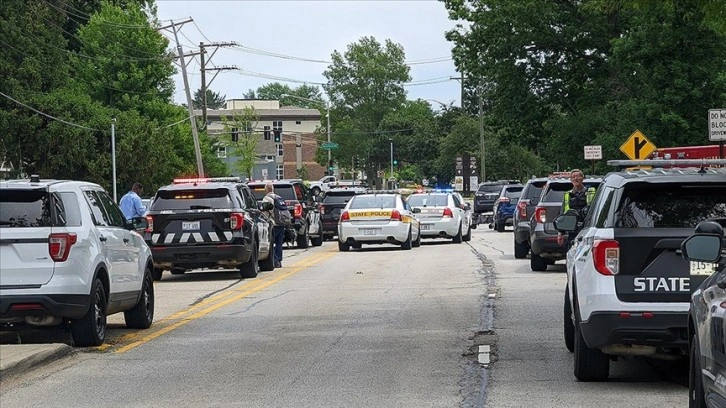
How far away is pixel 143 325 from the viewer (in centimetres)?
1570

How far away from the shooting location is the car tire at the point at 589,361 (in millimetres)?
10757

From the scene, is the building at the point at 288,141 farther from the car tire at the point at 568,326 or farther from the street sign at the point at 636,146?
the car tire at the point at 568,326

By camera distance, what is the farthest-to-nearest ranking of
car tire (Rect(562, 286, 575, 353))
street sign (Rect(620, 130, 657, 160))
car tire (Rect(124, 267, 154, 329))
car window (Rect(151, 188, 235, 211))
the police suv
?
street sign (Rect(620, 130, 657, 160)) → car window (Rect(151, 188, 235, 211)) → car tire (Rect(124, 267, 154, 329)) → car tire (Rect(562, 286, 575, 353)) → the police suv

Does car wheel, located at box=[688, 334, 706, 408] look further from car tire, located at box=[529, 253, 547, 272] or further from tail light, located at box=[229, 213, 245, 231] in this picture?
car tire, located at box=[529, 253, 547, 272]

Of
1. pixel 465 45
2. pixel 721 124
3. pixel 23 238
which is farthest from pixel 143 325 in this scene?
pixel 465 45

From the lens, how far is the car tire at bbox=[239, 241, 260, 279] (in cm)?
2422

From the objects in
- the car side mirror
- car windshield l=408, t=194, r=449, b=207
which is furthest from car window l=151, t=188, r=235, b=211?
car windshield l=408, t=194, r=449, b=207

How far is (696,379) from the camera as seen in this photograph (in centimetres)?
773

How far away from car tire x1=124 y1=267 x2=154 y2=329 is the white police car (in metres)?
18.7

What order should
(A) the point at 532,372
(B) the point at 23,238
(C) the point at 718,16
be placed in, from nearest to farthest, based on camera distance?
(A) the point at 532,372 < (B) the point at 23,238 < (C) the point at 718,16

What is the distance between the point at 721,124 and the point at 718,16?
7373 millimetres

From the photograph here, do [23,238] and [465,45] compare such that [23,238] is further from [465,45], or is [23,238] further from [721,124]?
[465,45]

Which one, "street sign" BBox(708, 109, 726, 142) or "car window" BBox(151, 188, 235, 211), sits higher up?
"street sign" BBox(708, 109, 726, 142)

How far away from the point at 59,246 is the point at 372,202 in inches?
871
